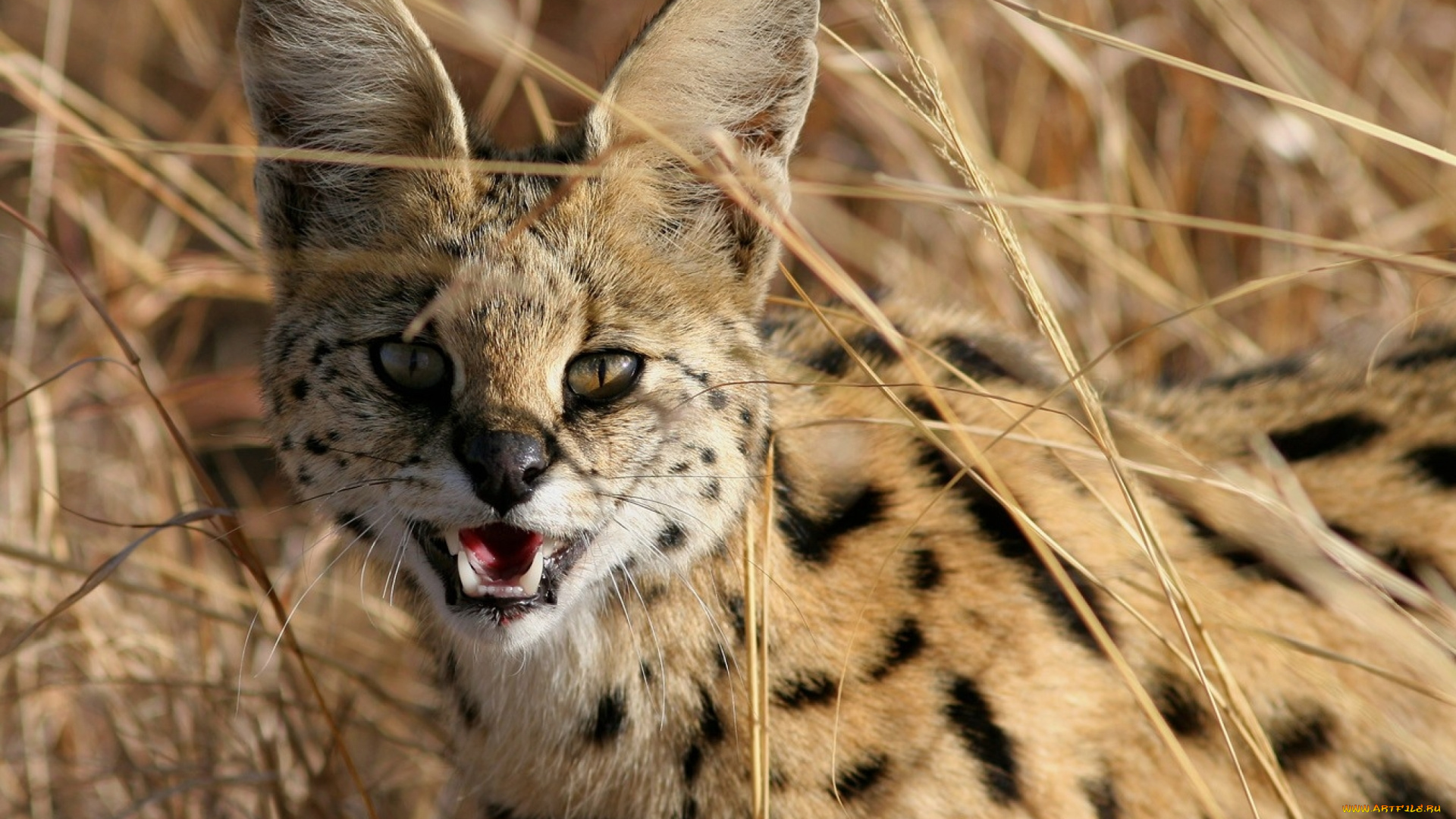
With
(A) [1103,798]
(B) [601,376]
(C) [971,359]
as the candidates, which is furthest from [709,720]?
(C) [971,359]

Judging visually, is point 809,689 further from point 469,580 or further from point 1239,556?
point 1239,556

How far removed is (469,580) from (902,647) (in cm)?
81

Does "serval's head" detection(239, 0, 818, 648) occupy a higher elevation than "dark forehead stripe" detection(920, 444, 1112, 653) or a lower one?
higher

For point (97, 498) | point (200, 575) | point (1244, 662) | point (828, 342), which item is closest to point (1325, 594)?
point (1244, 662)

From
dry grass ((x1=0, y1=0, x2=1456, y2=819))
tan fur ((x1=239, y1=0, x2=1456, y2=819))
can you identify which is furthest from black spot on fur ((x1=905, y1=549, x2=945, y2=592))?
dry grass ((x1=0, y1=0, x2=1456, y2=819))

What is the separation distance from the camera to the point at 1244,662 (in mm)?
2857

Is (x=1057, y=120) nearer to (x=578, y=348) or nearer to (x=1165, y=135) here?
(x=1165, y=135)

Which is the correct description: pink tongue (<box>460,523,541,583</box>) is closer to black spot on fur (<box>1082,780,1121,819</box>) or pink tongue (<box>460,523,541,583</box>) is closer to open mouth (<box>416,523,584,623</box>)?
open mouth (<box>416,523,584,623</box>)

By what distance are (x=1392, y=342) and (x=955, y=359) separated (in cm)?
107

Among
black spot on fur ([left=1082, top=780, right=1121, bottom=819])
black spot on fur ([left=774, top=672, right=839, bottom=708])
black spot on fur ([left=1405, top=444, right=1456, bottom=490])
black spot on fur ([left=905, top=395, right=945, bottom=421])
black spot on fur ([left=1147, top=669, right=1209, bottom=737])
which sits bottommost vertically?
black spot on fur ([left=1082, top=780, right=1121, bottom=819])

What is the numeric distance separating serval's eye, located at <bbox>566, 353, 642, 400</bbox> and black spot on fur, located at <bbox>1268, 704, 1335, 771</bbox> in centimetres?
144

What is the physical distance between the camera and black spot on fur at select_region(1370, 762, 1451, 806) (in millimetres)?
2852

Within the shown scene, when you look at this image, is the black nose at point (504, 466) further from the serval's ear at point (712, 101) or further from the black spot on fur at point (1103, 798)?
the black spot on fur at point (1103, 798)

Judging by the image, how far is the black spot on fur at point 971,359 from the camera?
319 centimetres
